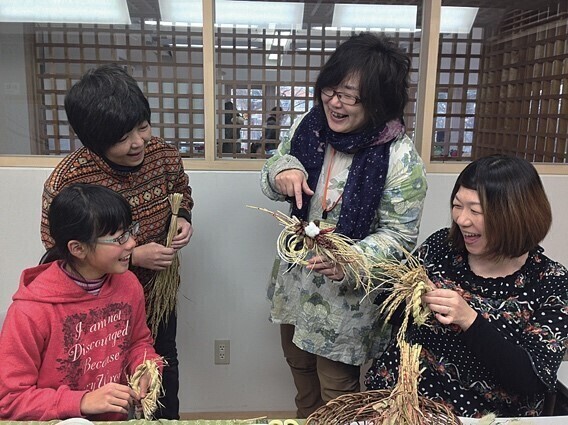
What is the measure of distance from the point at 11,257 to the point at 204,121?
1.06m

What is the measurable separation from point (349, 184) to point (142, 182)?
0.64 m

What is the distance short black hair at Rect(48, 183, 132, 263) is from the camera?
1.19 m

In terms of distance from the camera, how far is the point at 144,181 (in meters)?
1.47

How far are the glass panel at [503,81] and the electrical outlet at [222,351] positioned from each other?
1.35m

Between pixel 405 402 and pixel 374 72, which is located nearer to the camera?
pixel 405 402

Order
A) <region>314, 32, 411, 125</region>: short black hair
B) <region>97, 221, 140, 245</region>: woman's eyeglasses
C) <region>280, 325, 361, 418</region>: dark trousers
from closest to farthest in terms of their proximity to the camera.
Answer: <region>97, 221, 140, 245</region>: woman's eyeglasses, <region>314, 32, 411, 125</region>: short black hair, <region>280, 325, 361, 418</region>: dark trousers

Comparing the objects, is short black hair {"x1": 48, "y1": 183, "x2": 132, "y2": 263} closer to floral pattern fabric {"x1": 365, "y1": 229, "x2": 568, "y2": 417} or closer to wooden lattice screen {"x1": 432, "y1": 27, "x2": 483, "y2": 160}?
floral pattern fabric {"x1": 365, "y1": 229, "x2": 568, "y2": 417}

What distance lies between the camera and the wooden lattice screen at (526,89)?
216cm

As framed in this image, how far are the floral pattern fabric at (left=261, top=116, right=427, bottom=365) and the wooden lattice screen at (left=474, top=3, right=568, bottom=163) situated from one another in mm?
1054

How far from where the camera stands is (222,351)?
227cm

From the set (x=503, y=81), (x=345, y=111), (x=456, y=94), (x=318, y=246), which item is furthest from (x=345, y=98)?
(x=503, y=81)

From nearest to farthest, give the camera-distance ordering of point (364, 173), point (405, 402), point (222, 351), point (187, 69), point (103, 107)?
point (405, 402)
point (103, 107)
point (364, 173)
point (187, 69)
point (222, 351)

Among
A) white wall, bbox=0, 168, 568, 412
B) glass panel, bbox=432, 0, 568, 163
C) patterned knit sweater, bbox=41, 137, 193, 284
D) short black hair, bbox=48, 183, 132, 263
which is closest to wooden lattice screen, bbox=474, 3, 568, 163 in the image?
glass panel, bbox=432, 0, 568, 163

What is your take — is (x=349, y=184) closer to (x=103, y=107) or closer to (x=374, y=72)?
(x=374, y=72)
